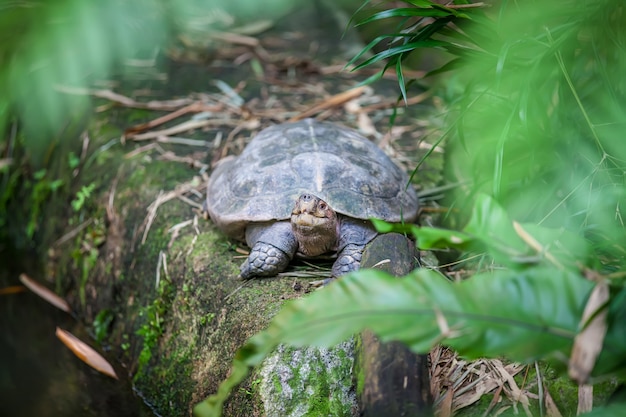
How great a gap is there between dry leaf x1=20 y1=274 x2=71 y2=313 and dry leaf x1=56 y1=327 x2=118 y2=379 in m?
0.33

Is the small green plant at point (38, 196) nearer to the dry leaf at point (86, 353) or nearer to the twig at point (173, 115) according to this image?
the twig at point (173, 115)

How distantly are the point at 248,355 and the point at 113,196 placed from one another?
8.25 ft

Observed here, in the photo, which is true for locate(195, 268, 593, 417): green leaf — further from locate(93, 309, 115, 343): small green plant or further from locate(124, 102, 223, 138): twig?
locate(124, 102, 223, 138): twig

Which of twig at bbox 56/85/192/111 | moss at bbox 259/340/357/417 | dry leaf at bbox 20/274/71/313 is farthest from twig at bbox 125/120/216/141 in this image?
Answer: moss at bbox 259/340/357/417

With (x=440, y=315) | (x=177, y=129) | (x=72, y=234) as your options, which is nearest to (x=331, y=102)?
(x=177, y=129)

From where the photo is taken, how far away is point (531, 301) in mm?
1397

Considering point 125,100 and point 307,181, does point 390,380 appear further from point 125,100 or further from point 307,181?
point 125,100

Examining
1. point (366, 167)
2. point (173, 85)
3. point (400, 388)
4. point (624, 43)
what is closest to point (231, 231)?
point (366, 167)

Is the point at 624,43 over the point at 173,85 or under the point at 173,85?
over

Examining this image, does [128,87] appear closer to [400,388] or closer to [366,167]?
[366,167]

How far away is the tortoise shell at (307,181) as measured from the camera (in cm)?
261

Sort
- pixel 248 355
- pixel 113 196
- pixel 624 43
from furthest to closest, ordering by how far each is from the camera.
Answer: pixel 113 196 → pixel 624 43 → pixel 248 355

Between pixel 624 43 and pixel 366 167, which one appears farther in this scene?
pixel 366 167

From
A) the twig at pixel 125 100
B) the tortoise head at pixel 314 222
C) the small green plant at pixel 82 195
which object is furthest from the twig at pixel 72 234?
the tortoise head at pixel 314 222
